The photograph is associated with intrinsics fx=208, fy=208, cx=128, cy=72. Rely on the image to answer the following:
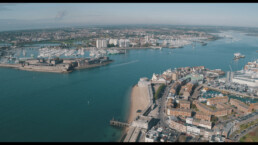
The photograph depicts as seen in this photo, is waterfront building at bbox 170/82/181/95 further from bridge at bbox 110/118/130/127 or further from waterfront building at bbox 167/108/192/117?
bridge at bbox 110/118/130/127

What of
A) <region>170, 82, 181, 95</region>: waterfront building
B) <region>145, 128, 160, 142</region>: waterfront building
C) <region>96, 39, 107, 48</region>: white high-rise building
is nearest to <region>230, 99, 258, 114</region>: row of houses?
<region>170, 82, 181, 95</region>: waterfront building

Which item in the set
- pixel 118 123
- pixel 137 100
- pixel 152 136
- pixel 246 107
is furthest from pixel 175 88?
pixel 152 136

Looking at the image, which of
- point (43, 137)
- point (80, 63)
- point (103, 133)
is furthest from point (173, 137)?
point (80, 63)

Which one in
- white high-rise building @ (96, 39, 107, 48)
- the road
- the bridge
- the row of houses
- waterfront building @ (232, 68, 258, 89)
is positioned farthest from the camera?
white high-rise building @ (96, 39, 107, 48)

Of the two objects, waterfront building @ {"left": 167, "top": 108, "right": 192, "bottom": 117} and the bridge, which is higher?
waterfront building @ {"left": 167, "top": 108, "right": 192, "bottom": 117}

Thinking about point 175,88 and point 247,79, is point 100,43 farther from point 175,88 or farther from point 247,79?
point 247,79

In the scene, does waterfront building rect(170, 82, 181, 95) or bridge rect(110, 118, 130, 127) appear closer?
bridge rect(110, 118, 130, 127)

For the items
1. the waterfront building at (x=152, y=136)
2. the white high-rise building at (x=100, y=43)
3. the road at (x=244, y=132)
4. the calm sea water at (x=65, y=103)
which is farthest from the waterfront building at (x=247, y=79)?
the white high-rise building at (x=100, y=43)

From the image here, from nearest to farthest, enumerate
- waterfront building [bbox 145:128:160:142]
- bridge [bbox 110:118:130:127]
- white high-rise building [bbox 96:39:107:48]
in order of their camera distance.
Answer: waterfront building [bbox 145:128:160:142] < bridge [bbox 110:118:130:127] < white high-rise building [bbox 96:39:107:48]
